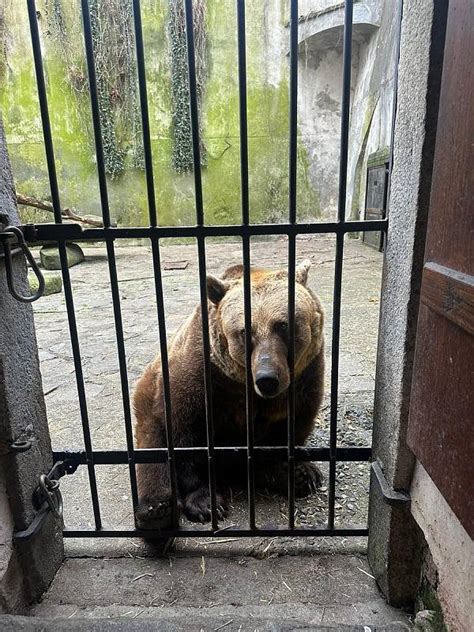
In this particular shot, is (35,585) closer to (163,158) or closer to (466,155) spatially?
(466,155)

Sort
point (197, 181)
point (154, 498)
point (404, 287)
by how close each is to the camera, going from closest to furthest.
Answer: point (404, 287), point (197, 181), point (154, 498)

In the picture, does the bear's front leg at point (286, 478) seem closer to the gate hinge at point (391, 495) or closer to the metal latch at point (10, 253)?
the gate hinge at point (391, 495)

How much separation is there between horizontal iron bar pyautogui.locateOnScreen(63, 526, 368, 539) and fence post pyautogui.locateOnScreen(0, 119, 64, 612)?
27 cm

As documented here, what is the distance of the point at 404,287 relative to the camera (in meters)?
1.51

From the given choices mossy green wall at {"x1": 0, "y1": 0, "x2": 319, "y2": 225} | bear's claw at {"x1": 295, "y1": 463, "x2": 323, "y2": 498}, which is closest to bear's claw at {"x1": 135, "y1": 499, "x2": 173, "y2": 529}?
bear's claw at {"x1": 295, "y1": 463, "x2": 323, "y2": 498}

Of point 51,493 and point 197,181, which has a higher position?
point 197,181

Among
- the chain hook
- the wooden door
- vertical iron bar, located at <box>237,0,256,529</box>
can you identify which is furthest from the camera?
the chain hook

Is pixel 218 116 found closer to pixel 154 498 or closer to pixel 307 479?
pixel 307 479

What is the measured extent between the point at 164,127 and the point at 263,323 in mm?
12253

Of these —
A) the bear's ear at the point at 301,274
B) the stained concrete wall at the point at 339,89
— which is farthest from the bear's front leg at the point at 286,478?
the stained concrete wall at the point at 339,89

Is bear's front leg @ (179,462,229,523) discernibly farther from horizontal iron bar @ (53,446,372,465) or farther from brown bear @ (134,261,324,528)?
horizontal iron bar @ (53,446,372,465)

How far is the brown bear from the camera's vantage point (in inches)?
88.5

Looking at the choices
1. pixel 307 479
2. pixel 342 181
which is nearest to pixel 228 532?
pixel 307 479

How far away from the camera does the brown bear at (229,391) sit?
225 centimetres
